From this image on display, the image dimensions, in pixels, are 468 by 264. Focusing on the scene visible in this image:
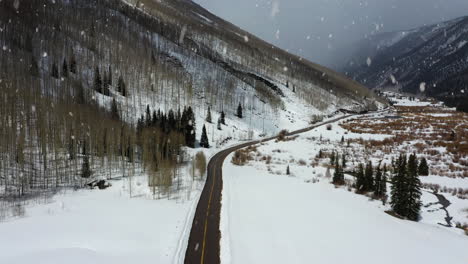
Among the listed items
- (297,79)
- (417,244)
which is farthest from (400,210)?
(297,79)

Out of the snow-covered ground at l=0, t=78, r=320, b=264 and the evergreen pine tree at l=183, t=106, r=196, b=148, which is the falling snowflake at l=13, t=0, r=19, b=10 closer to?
the evergreen pine tree at l=183, t=106, r=196, b=148

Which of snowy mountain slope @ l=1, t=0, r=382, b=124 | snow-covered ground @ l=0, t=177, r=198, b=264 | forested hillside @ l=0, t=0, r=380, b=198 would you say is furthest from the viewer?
snowy mountain slope @ l=1, t=0, r=382, b=124

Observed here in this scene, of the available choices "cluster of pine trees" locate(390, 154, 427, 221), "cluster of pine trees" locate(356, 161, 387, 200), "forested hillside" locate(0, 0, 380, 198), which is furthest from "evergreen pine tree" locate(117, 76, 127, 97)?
"cluster of pine trees" locate(390, 154, 427, 221)

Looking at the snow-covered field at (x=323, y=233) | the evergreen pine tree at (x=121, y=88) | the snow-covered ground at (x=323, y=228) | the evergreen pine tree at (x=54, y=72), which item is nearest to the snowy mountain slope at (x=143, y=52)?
the evergreen pine tree at (x=54, y=72)

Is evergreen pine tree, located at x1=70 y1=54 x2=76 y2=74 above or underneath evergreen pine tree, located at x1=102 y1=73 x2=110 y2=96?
above

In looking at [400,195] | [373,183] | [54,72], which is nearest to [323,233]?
[400,195]

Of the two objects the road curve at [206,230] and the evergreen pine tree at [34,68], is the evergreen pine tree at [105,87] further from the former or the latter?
the road curve at [206,230]
